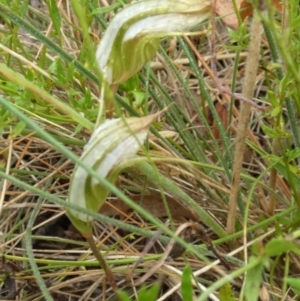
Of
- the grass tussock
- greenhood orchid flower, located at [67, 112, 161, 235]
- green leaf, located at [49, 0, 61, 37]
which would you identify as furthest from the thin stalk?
green leaf, located at [49, 0, 61, 37]

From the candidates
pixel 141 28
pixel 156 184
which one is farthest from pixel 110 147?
pixel 156 184

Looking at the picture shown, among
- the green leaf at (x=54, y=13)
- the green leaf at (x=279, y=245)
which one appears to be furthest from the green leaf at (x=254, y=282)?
the green leaf at (x=54, y=13)

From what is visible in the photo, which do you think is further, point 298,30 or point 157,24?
point 298,30

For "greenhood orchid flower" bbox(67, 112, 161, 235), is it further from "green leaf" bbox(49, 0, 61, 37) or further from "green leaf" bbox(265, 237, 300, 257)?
"green leaf" bbox(49, 0, 61, 37)

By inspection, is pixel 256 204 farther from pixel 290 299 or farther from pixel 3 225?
pixel 3 225

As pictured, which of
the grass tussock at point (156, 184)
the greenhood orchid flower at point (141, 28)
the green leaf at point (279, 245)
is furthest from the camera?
the grass tussock at point (156, 184)

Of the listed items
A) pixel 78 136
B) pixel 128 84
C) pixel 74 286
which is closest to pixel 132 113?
pixel 128 84

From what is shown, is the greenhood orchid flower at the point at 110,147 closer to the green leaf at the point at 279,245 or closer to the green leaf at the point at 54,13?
the green leaf at the point at 279,245

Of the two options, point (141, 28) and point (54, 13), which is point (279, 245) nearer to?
point (141, 28)
